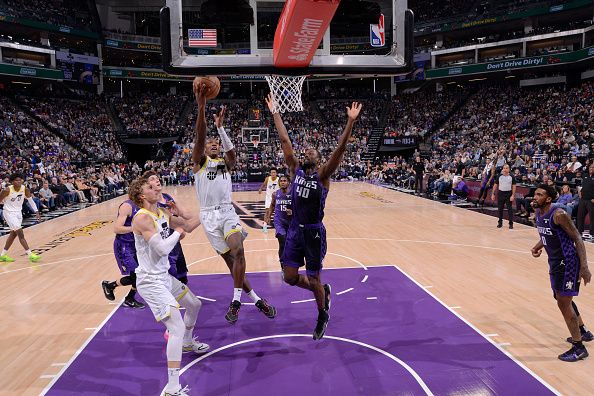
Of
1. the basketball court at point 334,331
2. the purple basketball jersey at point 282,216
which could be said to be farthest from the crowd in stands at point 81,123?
the purple basketball jersey at point 282,216

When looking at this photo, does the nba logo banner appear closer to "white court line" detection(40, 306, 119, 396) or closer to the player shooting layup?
the player shooting layup

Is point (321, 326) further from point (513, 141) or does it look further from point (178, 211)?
point (513, 141)

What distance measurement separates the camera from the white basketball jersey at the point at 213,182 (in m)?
5.48

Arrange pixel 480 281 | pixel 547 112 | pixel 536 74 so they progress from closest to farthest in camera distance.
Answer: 1. pixel 480 281
2. pixel 547 112
3. pixel 536 74

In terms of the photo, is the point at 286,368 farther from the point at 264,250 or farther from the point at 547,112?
the point at 547,112

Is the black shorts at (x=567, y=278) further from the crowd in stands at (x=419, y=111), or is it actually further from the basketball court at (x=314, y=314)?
the crowd in stands at (x=419, y=111)

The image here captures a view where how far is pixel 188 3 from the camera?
25.8 feet

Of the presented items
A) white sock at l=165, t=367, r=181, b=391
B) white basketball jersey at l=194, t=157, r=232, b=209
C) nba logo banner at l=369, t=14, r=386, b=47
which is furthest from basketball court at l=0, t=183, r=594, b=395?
nba logo banner at l=369, t=14, r=386, b=47

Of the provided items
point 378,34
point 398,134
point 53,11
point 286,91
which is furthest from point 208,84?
point 53,11

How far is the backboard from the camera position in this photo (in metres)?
7.56

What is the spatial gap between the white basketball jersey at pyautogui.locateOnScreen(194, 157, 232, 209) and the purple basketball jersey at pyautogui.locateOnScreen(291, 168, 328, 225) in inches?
40.0

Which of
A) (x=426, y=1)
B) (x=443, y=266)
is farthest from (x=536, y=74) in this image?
(x=443, y=266)

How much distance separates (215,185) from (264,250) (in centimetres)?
443

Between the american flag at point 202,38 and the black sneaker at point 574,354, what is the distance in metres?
6.56
